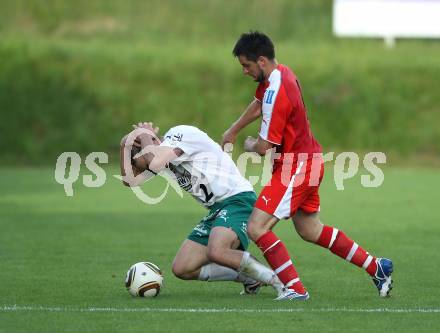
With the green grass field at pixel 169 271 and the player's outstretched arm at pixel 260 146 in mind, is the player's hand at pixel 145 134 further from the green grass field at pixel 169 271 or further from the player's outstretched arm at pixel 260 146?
the green grass field at pixel 169 271

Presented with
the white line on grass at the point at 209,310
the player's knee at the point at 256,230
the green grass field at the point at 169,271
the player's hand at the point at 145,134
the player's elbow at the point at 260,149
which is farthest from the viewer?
the player's hand at the point at 145,134

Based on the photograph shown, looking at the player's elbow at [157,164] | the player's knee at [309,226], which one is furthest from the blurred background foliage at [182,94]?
the player's elbow at [157,164]

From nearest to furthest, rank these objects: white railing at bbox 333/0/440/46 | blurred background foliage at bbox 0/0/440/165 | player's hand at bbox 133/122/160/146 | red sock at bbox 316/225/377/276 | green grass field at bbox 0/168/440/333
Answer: green grass field at bbox 0/168/440/333 < red sock at bbox 316/225/377/276 < player's hand at bbox 133/122/160/146 < blurred background foliage at bbox 0/0/440/165 < white railing at bbox 333/0/440/46

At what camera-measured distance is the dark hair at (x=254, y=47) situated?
8.48 m

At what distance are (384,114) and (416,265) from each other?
20.9 meters

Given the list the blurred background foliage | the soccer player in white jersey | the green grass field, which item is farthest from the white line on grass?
the blurred background foliage

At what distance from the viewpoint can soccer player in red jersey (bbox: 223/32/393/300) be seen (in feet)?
27.7

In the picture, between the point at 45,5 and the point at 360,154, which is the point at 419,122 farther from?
the point at 45,5

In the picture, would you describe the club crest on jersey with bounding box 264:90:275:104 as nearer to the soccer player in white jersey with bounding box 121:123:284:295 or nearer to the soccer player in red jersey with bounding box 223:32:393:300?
the soccer player in red jersey with bounding box 223:32:393:300

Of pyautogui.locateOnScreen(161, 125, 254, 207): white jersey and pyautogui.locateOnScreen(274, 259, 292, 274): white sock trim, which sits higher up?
pyautogui.locateOnScreen(161, 125, 254, 207): white jersey

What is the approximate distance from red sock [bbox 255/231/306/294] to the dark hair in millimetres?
1405

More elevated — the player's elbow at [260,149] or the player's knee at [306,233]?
the player's elbow at [260,149]

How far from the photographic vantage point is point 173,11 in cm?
3994

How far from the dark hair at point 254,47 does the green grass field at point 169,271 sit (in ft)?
6.40
